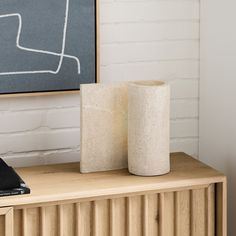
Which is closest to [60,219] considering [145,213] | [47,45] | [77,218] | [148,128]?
[77,218]

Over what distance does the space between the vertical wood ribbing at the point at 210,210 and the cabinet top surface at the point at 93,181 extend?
0.04 meters

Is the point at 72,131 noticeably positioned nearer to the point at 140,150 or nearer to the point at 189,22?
the point at 140,150

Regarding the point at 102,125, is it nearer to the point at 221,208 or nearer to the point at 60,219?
the point at 60,219

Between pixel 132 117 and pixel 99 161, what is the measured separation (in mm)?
188

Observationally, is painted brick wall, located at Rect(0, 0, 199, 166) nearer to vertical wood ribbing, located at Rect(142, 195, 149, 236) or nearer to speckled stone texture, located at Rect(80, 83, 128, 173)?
speckled stone texture, located at Rect(80, 83, 128, 173)

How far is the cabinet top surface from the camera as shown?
1.97 meters

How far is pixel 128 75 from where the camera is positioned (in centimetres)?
248

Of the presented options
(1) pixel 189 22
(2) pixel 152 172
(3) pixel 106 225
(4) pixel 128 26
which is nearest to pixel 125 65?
(4) pixel 128 26

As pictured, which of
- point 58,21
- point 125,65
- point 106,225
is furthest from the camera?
point 125,65

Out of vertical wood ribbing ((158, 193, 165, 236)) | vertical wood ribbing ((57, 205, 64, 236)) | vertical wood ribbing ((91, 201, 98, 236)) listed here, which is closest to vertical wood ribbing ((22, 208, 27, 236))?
vertical wood ribbing ((57, 205, 64, 236))

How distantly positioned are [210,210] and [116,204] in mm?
324

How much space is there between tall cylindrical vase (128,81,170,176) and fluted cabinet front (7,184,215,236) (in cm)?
11

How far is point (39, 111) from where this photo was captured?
2.39 metres

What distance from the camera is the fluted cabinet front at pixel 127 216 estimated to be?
199 cm
